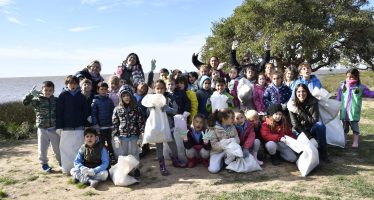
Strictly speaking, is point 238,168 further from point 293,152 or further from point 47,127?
point 47,127

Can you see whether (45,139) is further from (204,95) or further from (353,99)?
(353,99)

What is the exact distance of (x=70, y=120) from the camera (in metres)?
6.29

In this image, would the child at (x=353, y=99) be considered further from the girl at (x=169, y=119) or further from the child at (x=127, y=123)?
the child at (x=127, y=123)

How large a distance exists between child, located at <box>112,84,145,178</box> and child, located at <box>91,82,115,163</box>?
358 mm

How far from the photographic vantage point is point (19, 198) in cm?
534

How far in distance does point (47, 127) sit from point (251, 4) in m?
13.8

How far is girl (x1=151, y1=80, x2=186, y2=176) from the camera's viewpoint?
238 inches

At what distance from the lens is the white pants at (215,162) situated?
6.02 meters

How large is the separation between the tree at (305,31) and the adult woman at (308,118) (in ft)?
33.0

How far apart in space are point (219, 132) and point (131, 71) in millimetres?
2594

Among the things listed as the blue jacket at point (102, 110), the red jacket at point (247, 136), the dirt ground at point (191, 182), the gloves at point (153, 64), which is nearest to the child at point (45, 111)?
the dirt ground at point (191, 182)

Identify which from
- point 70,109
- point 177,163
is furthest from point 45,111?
point 177,163

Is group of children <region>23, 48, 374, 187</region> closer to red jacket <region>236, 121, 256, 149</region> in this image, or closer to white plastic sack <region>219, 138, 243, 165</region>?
red jacket <region>236, 121, 256, 149</region>

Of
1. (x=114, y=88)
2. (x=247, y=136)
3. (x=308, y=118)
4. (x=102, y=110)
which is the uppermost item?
(x=114, y=88)
